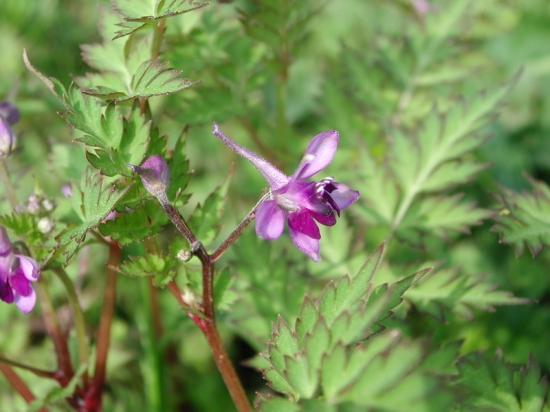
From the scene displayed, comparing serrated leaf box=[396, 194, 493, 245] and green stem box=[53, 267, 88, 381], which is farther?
serrated leaf box=[396, 194, 493, 245]

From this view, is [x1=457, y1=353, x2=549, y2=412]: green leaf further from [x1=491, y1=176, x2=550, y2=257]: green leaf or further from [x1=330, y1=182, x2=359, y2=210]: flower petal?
[x1=330, y1=182, x2=359, y2=210]: flower petal

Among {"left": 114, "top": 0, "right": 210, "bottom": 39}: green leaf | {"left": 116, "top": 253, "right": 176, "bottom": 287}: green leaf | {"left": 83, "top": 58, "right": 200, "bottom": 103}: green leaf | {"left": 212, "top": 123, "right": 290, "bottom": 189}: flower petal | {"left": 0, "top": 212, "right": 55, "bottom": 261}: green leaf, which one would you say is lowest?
{"left": 116, "top": 253, "right": 176, "bottom": 287}: green leaf

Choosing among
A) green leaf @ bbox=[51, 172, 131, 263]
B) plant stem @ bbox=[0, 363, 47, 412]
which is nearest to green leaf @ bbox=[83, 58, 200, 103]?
green leaf @ bbox=[51, 172, 131, 263]

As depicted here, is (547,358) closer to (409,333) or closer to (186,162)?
(409,333)

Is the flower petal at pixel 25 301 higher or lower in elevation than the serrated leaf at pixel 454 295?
higher

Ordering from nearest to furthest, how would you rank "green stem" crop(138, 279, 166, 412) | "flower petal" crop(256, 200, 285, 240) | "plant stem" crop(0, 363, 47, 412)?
"flower petal" crop(256, 200, 285, 240) → "plant stem" crop(0, 363, 47, 412) → "green stem" crop(138, 279, 166, 412)

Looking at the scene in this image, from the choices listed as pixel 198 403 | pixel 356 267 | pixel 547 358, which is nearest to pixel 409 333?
pixel 356 267

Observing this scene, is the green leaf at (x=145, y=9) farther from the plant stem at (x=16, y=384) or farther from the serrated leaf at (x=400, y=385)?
the plant stem at (x=16, y=384)

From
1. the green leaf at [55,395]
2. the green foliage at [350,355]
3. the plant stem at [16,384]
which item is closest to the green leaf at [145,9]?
the green foliage at [350,355]

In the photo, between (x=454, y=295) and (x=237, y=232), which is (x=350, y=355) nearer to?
(x=237, y=232)

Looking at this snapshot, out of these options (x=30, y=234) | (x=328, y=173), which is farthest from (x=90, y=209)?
(x=328, y=173)
